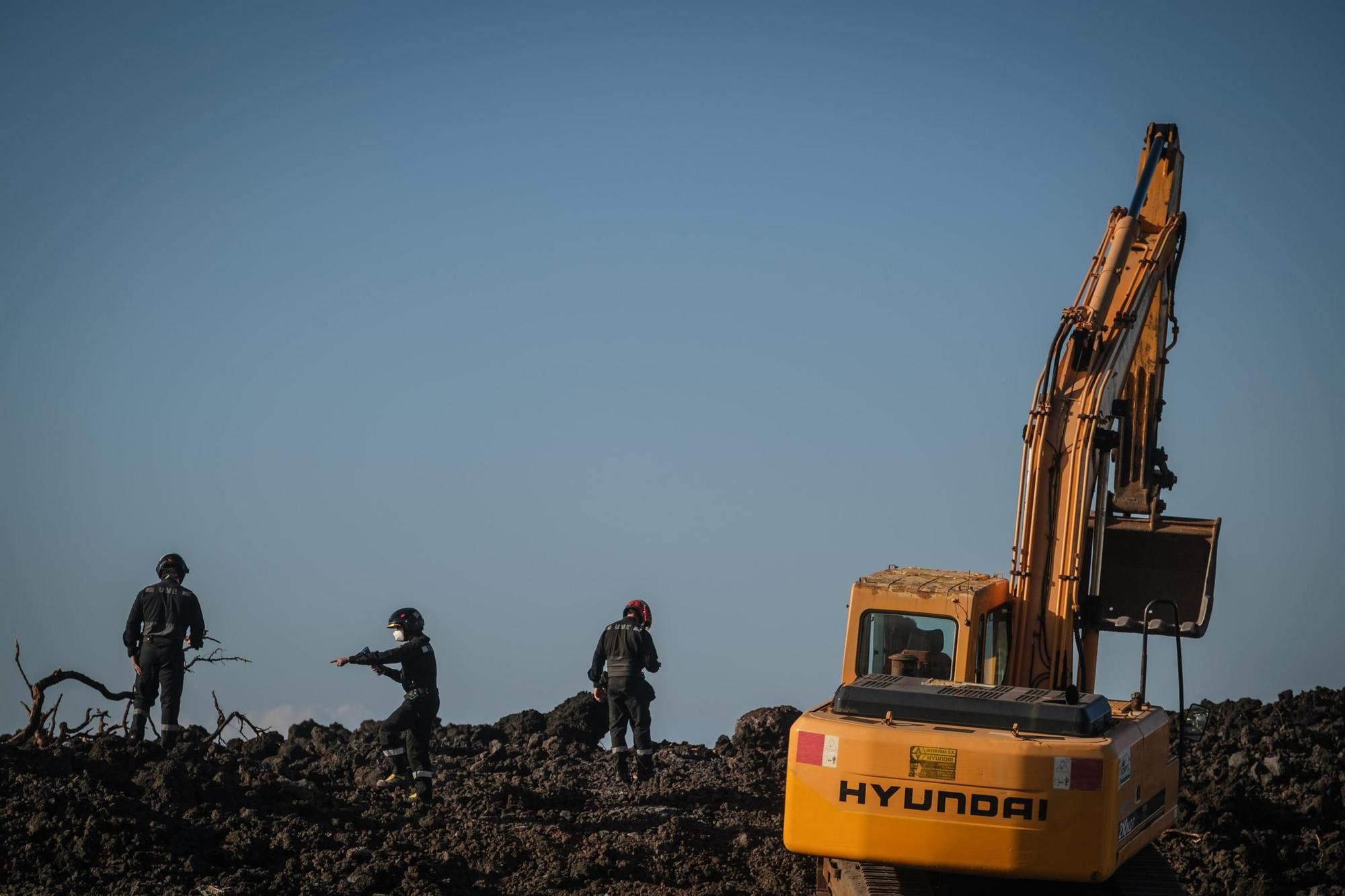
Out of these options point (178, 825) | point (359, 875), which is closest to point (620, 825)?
point (359, 875)

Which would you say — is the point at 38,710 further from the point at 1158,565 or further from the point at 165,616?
the point at 1158,565

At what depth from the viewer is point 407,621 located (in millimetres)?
15102

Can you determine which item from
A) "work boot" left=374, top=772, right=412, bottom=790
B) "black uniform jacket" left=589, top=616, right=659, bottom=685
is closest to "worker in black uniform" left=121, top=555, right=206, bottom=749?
"work boot" left=374, top=772, right=412, bottom=790

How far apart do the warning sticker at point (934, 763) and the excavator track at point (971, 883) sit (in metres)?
0.95

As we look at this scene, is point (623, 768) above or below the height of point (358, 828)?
above

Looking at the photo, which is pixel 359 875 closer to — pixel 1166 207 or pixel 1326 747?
pixel 1166 207

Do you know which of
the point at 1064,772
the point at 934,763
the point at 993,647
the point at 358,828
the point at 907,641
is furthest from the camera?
the point at 358,828

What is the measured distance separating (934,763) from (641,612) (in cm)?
682

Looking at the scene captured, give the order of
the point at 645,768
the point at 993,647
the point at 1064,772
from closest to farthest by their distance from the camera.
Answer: the point at 1064,772
the point at 993,647
the point at 645,768

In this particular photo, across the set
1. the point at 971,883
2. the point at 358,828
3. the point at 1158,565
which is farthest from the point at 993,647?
the point at 358,828

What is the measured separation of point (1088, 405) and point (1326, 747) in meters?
6.87

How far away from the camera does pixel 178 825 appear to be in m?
13.5

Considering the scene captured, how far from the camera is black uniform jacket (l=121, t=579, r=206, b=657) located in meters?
15.9

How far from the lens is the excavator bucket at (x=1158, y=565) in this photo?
1482 centimetres
